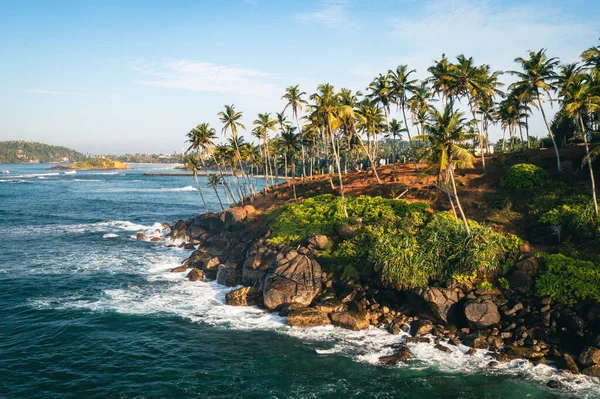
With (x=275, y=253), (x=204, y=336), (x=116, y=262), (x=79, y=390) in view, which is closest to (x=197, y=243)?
(x=116, y=262)

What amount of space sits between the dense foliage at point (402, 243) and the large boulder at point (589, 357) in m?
9.46

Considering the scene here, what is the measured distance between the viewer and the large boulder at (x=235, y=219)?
195 feet

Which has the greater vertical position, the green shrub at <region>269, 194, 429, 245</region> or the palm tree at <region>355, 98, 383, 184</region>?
the palm tree at <region>355, 98, 383, 184</region>

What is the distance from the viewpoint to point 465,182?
52531 mm

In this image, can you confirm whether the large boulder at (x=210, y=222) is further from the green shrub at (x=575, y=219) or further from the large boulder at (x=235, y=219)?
the green shrub at (x=575, y=219)

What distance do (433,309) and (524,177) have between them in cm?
2650

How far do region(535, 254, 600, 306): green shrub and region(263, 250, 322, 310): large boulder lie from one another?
19519 millimetres

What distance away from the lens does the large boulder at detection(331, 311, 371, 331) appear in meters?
31.9

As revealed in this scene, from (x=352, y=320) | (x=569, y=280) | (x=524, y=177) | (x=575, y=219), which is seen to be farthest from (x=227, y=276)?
(x=524, y=177)

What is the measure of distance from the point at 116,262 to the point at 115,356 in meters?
26.5

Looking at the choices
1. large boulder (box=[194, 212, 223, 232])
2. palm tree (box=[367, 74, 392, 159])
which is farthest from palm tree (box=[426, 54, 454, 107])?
large boulder (box=[194, 212, 223, 232])

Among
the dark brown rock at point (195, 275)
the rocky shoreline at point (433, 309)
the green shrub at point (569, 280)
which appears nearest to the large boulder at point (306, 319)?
the rocky shoreline at point (433, 309)

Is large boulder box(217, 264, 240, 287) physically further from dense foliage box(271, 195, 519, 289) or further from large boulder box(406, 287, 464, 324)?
large boulder box(406, 287, 464, 324)

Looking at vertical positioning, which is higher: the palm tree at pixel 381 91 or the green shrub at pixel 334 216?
the palm tree at pixel 381 91
